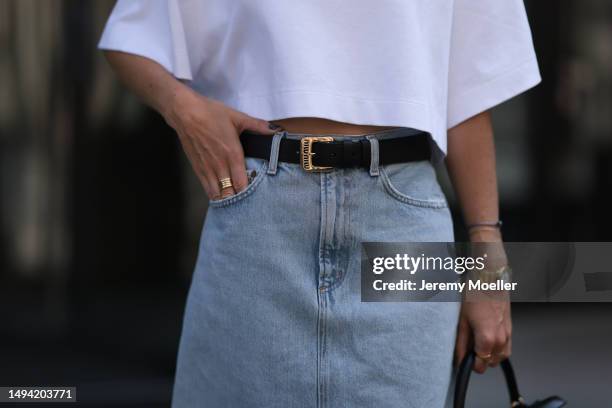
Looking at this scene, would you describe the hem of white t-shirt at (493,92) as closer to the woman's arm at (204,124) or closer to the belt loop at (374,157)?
the belt loop at (374,157)

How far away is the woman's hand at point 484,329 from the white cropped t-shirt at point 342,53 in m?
0.29

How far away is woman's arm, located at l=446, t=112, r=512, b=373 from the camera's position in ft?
5.08

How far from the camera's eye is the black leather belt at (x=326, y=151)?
1366 millimetres

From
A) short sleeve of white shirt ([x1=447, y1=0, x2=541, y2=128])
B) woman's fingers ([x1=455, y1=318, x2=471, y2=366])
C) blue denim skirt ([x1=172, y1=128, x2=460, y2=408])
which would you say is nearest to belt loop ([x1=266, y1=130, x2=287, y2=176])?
blue denim skirt ([x1=172, y1=128, x2=460, y2=408])

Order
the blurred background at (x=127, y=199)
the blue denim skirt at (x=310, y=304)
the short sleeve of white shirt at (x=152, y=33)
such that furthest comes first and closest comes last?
1. the blurred background at (x=127, y=199)
2. the short sleeve of white shirt at (x=152, y=33)
3. the blue denim skirt at (x=310, y=304)

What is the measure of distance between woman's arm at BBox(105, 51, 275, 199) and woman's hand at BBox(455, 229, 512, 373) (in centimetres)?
46

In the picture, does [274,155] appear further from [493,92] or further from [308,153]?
[493,92]

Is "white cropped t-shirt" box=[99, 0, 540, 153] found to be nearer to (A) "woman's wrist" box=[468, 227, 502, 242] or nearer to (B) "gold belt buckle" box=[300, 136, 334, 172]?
(B) "gold belt buckle" box=[300, 136, 334, 172]

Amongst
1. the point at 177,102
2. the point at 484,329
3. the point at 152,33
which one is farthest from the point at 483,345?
the point at 152,33

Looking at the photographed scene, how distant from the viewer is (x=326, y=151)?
1366 mm

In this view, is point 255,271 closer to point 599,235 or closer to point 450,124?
point 450,124

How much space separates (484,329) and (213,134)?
57 cm

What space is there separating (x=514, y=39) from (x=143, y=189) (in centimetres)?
457

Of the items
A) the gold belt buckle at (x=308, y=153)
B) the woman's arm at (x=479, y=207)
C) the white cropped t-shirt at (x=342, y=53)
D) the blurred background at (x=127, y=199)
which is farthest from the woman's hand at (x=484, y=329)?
the blurred background at (x=127, y=199)
